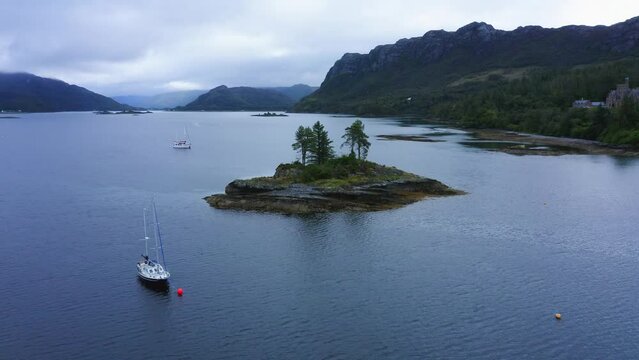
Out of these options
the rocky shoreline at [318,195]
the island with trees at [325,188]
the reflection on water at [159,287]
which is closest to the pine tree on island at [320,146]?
the island with trees at [325,188]

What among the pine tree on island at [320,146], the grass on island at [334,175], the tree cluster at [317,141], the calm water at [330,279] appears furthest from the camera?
the pine tree on island at [320,146]

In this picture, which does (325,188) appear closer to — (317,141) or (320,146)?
(320,146)

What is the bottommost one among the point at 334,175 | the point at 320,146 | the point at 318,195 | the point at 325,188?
the point at 318,195

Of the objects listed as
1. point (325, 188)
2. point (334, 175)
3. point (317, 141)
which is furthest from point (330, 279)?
point (317, 141)

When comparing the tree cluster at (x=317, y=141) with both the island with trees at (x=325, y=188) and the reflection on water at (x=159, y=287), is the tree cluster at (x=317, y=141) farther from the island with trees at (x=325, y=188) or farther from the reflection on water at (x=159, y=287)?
the reflection on water at (x=159, y=287)

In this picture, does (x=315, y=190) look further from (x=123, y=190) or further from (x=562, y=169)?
(x=562, y=169)

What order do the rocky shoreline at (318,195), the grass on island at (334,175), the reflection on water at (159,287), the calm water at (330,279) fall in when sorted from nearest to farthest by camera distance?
the calm water at (330,279)
the reflection on water at (159,287)
the rocky shoreline at (318,195)
the grass on island at (334,175)

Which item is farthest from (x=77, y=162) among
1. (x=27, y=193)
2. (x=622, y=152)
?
(x=622, y=152)

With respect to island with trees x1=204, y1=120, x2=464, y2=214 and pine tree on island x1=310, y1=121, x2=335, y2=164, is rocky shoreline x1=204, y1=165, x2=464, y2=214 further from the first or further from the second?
pine tree on island x1=310, y1=121, x2=335, y2=164

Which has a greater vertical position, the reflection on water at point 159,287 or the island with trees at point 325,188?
the island with trees at point 325,188
